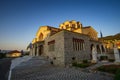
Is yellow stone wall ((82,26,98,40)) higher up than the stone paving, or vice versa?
yellow stone wall ((82,26,98,40))

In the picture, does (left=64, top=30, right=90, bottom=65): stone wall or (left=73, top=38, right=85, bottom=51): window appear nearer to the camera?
(left=64, top=30, right=90, bottom=65): stone wall

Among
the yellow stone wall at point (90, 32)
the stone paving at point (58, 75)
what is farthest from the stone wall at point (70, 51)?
the yellow stone wall at point (90, 32)

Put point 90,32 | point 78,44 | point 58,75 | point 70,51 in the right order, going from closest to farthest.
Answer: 1. point 58,75
2. point 70,51
3. point 78,44
4. point 90,32

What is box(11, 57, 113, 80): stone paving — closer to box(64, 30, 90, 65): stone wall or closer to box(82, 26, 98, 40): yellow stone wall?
box(64, 30, 90, 65): stone wall

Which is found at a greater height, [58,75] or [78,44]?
[78,44]

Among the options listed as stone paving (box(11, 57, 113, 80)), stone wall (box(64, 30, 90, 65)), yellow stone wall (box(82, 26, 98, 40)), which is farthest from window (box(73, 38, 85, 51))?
yellow stone wall (box(82, 26, 98, 40))

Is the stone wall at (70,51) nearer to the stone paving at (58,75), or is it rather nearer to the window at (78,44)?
the window at (78,44)

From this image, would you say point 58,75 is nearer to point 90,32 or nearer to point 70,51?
point 70,51

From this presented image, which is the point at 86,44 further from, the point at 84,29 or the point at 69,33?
A: the point at 84,29

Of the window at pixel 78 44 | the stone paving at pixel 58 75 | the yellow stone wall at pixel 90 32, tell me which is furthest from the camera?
the yellow stone wall at pixel 90 32

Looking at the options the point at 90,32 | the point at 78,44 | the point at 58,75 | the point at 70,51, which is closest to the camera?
the point at 58,75

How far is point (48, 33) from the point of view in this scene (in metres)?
28.1

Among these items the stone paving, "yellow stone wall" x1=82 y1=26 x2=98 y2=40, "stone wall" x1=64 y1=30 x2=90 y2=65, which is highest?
"yellow stone wall" x1=82 y1=26 x2=98 y2=40

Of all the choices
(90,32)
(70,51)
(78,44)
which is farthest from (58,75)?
(90,32)
